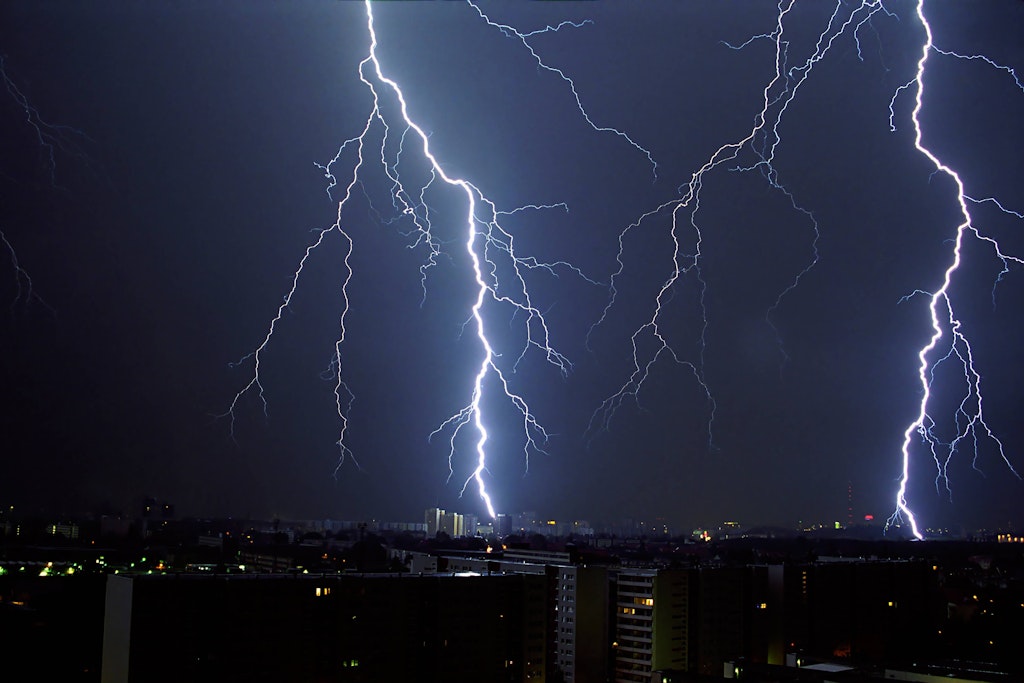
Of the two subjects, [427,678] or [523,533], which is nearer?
[427,678]

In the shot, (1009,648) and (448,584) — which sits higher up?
(448,584)

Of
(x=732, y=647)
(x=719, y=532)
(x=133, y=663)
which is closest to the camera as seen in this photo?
(x=133, y=663)

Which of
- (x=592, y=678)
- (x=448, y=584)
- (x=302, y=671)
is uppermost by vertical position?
(x=448, y=584)

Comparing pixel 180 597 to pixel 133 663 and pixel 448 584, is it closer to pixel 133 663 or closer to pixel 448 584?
pixel 133 663

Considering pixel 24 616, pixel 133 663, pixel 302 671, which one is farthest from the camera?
pixel 24 616

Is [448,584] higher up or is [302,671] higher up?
[448,584]

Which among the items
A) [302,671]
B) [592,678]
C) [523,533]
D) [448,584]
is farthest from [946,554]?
[302,671]

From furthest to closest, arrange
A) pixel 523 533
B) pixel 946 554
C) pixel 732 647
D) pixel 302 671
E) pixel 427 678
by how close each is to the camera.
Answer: pixel 946 554 < pixel 523 533 < pixel 732 647 < pixel 427 678 < pixel 302 671

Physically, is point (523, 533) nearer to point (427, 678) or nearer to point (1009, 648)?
point (1009, 648)

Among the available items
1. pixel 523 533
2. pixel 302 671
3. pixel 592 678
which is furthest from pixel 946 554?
pixel 302 671
